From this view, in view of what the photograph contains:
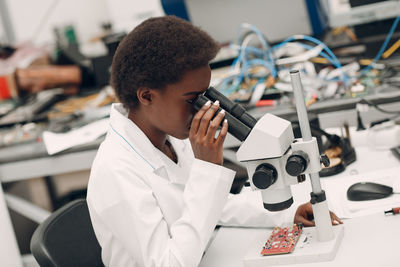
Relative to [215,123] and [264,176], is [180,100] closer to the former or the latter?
[215,123]

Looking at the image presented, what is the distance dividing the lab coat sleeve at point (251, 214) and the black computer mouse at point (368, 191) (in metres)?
0.13

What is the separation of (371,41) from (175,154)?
1190mm

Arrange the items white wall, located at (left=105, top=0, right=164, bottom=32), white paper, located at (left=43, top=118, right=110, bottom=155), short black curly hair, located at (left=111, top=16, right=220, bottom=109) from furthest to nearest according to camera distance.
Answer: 1. white wall, located at (left=105, top=0, right=164, bottom=32)
2. white paper, located at (left=43, top=118, right=110, bottom=155)
3. short black curly hair, located at (left=111, top=16, right=220, bottom=109)

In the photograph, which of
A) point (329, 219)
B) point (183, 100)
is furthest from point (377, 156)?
point (183, 100)

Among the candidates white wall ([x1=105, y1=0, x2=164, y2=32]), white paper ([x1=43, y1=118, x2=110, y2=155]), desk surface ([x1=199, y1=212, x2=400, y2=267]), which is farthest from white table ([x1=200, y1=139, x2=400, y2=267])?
white wall ([x1=105, y1=0, x2=164, y2=32])

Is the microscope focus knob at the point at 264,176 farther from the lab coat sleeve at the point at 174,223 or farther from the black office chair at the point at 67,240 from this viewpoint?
the black office chair at the point at 67,240

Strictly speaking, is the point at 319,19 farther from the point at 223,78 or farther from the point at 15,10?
the point at 15,10

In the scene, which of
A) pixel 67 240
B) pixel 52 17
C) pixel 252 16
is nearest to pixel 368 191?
pixel 67 240

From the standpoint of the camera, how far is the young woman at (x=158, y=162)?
110 centimetres

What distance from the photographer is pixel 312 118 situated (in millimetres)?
1609

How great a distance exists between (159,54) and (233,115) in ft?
0.63

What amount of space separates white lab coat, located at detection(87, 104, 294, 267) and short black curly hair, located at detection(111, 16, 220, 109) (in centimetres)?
12

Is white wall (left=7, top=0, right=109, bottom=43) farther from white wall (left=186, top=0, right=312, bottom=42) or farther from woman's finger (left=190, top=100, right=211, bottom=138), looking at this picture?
woman's finger (left=190, top=100, right=211, bottom=138)

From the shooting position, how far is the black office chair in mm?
1192
